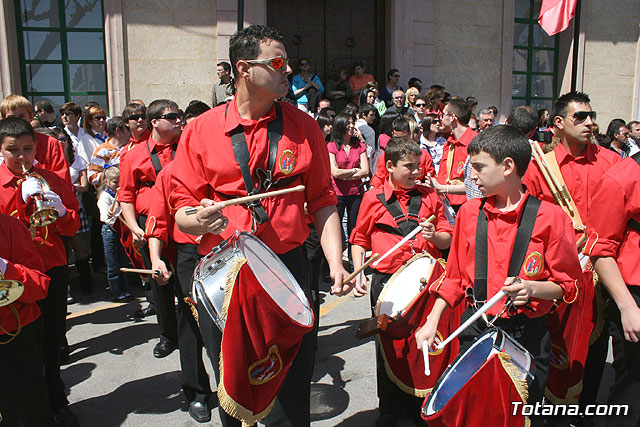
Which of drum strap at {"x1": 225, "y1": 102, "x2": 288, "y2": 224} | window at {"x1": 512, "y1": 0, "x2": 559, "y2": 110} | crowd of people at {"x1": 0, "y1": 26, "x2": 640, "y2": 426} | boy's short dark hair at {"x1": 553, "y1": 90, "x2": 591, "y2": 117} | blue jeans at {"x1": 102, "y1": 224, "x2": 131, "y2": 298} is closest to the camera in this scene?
drum strap at {"x1": 225, "y1": 102, "x2": 288, "y2": 224}

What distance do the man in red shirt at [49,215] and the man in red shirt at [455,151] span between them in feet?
12.5

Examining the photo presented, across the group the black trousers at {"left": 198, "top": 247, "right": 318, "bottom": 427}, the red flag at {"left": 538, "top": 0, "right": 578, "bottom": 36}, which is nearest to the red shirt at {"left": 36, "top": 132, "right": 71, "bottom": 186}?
the black trousers at {"left": 198, "top": 247, "right": 318, "bottom": 427}

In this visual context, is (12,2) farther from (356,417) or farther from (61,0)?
(356,417)

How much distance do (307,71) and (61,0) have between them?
494 cm

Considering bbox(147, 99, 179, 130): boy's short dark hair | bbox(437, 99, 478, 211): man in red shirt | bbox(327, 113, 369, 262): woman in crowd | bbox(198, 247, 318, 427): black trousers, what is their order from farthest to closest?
bbox(327, 113, 369, 262): woman in crowd < bbox(437, 99, 478, 211): man in red shirt < bbox(147, 99, 179, 130): boy's short dark hair < bbox(198, 247, 318, 427): black trousers

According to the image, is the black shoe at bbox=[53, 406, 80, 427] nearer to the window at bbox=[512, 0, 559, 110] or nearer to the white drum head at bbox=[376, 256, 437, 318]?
the white drum head at bbox=[376, 256, 437, 318]

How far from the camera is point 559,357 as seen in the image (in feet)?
11.6

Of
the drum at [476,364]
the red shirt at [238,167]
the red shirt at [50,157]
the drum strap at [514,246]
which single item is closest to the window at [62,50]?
the red shirt at [50,157]

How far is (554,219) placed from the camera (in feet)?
9.09

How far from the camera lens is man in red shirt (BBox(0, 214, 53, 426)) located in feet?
9.80

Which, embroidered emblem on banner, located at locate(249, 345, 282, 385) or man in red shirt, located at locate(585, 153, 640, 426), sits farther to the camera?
man in red shirt, located at locate(585, 153, 640, 426)

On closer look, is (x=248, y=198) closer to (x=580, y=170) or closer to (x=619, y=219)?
(x=619, y=219)

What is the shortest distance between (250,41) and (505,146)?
1.37 m

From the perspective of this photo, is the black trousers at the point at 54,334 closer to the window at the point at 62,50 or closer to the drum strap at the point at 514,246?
the drum strap at the point at 514,246
